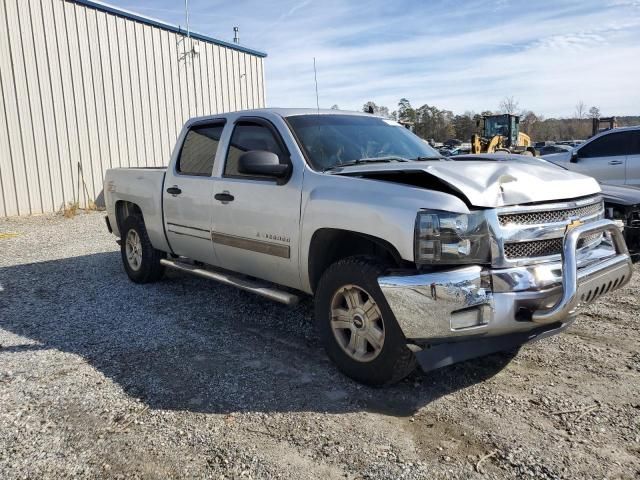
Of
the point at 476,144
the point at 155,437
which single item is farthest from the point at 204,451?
the point at 476,144

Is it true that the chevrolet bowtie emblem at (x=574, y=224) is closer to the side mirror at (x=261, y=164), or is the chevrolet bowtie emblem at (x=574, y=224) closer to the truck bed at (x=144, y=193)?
the side mirror at (x=261, y=164)

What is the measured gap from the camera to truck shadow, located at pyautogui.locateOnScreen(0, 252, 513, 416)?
358cm

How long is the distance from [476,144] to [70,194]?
1412cm

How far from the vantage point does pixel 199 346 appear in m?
4.53

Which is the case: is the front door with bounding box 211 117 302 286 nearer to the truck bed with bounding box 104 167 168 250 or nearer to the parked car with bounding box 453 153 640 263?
the truck bed with bounding box 104 167 168 250

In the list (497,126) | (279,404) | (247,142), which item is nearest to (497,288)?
(279,404)

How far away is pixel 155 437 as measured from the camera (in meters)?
3.10

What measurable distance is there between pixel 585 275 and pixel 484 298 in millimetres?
744

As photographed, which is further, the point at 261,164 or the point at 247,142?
the point at 247,142

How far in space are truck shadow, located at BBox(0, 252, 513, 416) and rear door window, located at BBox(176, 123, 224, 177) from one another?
142 centimetres

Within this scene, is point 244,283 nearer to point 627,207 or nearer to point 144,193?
point 144,193

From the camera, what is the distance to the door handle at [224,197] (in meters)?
4.76

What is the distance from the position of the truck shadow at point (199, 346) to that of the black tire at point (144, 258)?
120mm

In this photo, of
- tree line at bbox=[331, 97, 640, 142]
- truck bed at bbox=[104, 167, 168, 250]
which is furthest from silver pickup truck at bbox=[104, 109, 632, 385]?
tree line at bbox=[331, 97, 640, 142]
